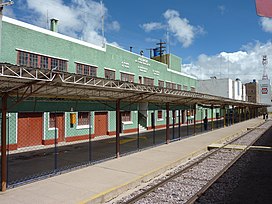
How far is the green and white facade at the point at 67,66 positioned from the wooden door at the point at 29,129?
0.22 feet

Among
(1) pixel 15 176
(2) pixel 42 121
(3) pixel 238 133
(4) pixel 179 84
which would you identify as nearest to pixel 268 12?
(1) pixel 15 176

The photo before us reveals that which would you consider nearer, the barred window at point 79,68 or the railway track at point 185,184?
the railway track at point 185,184

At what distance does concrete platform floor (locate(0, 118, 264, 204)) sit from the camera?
7516 millimetres

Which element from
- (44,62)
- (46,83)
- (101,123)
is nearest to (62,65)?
(44,62)

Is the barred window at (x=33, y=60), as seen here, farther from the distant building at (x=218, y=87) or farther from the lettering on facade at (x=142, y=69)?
the distant building at (x=218, y=87)

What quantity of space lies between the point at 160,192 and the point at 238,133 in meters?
21.5

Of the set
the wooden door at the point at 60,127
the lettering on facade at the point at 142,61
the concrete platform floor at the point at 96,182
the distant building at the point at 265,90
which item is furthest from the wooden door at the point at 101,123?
the distant building at the point at 265,90

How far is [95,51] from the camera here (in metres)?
23.4

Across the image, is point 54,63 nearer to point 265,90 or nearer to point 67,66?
point 67,66

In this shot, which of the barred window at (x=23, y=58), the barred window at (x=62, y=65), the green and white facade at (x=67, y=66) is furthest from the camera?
the barred window at (x=62, y=65)

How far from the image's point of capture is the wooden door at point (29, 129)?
1747cm

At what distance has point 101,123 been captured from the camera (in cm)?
2475

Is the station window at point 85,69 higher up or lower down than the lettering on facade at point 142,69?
lower down

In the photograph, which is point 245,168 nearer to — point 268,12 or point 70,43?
point 268,12
